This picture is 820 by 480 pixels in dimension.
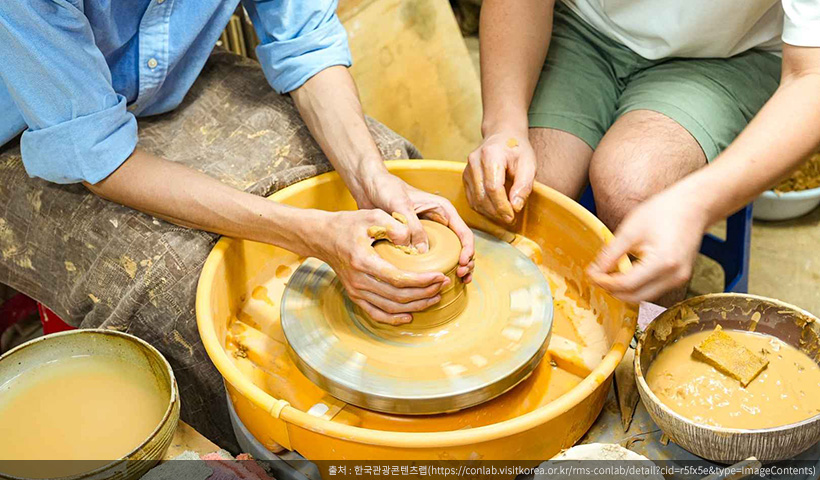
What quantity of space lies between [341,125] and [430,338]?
2.10 ft

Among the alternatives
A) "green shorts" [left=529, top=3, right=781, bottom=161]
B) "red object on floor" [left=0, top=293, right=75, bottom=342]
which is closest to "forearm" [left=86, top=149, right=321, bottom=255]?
"green shorts" [left=529, top=3, right=781, bottom=161]

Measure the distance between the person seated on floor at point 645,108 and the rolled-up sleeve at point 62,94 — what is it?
0.84 meters

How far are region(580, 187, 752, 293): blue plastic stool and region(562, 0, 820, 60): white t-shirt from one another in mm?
475

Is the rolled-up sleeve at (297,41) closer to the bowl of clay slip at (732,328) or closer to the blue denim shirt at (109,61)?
the blue denim shirt at (109,61)

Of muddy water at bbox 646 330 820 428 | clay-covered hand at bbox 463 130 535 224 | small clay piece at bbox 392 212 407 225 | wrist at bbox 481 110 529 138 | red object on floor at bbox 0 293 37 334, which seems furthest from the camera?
red object on floor at bbox 0 293 37 334

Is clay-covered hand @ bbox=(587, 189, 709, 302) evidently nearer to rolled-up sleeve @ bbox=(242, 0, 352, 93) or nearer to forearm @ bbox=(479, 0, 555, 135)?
forearm @ bbox=(479, 0, 555, 135)

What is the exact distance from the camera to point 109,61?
1.82 metres

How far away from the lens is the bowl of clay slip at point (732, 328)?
1273 mm

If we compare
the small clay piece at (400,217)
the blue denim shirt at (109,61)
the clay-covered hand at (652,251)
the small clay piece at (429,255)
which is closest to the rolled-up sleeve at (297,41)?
the blue denim shirt at (109,61)

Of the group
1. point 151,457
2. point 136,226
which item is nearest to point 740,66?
point 136,226

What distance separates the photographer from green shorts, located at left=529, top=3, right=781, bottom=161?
1.98 m

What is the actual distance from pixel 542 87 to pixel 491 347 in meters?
0.92

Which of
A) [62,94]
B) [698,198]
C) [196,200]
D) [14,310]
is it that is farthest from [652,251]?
[14,310]

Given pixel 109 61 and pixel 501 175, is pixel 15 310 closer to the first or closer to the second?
pixel 109 61
